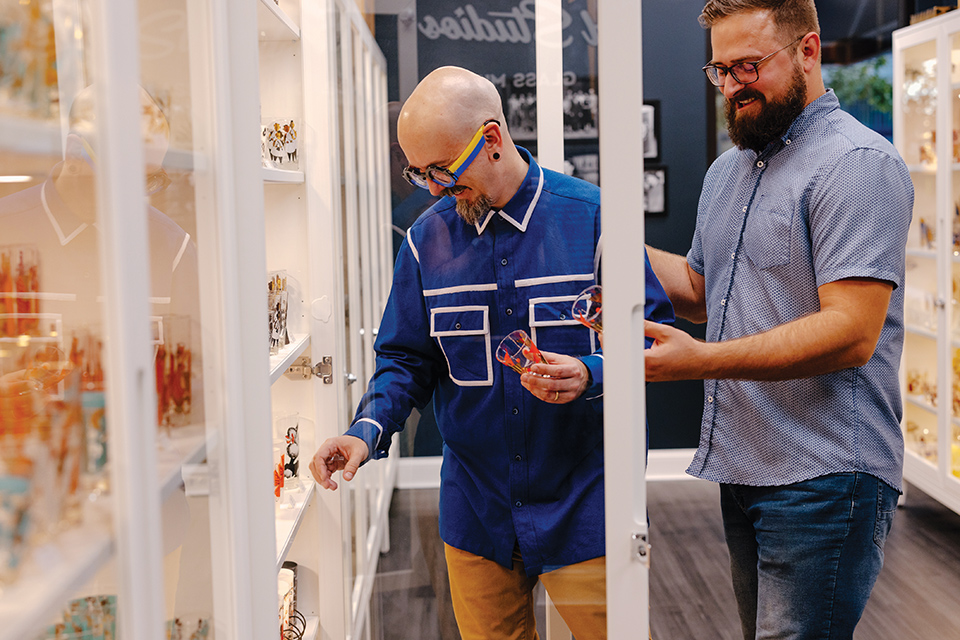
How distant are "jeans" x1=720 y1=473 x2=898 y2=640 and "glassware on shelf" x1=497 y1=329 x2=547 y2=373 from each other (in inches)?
26.9

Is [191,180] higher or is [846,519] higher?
[191,180]

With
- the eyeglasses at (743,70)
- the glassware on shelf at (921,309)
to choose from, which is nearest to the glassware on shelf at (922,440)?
the glassware on shelf at (921,309)

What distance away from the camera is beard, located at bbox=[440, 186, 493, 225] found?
4.13 ft

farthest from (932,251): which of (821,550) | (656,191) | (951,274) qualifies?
(821,550)

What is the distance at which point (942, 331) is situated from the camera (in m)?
3.84

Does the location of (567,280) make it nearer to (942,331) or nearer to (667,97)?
(942,331)

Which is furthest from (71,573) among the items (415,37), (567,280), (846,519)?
(846,519)

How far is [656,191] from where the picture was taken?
15.2ft

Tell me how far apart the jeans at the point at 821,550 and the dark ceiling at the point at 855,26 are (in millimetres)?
3850

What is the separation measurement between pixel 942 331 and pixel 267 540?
3642mm

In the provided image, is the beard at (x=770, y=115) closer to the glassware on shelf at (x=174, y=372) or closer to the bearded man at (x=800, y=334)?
the bearded man at (x=800, y=334)

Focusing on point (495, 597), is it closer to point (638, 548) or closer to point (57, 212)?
point (638, 548)

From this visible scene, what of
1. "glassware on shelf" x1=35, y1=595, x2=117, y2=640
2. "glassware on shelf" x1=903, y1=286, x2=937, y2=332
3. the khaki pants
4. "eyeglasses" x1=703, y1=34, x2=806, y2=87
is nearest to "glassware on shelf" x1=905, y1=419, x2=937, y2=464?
"glassware on shelf" x1=903, y1=286, x2=937, y2=332

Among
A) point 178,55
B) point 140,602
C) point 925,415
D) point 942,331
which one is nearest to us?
point 140,602
